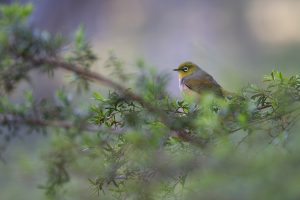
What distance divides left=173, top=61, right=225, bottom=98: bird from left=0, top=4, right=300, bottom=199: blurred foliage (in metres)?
1.80

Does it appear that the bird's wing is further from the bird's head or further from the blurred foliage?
the blurred foliage

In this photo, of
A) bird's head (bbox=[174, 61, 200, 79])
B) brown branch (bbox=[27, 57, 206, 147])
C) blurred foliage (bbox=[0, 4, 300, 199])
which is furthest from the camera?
bird's head (bbox=[174, 61, 200, 79])

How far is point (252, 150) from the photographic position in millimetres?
1169

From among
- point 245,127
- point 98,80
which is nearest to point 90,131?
point 98,80

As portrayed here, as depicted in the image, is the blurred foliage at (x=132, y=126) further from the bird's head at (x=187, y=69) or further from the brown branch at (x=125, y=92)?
the bird's head at (x=187, y=69)

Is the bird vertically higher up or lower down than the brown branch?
higher up

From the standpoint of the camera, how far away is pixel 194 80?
11.8ft

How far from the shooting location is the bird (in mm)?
3429

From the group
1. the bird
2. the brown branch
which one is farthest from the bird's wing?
the brown branch

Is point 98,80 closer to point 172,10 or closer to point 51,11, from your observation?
point 51,11

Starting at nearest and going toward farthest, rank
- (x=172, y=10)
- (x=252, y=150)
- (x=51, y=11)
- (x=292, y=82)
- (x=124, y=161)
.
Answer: (x=252, y=150)
(x=124, y=161)
(x=292, y=82)
(x=51, y=11)
(x=172, y=10)

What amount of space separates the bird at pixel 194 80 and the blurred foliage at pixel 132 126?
1.80 m

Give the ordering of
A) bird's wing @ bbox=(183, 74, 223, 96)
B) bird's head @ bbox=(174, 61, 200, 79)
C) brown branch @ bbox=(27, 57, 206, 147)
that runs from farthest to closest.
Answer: bird's head @ bbox=(174, 61, 200, 79)
bird's wing @ bbox=(183, 74, 223, 96)
brown branch @ bbox=(27, 57, 206, 147)

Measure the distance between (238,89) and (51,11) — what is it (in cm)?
849
